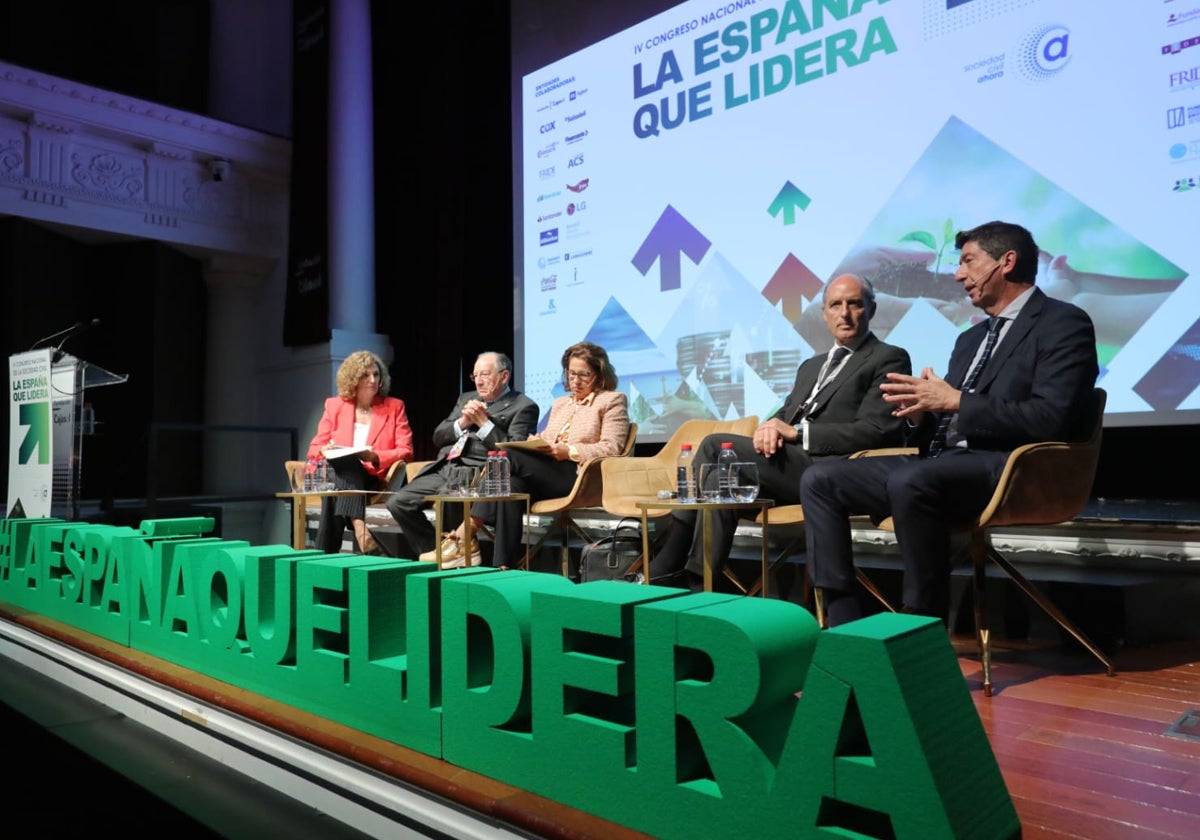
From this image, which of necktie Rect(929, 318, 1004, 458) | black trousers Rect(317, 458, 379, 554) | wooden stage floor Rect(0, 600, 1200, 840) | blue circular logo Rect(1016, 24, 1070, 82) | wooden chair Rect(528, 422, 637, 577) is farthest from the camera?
black trousers Rect(317, 458, 379, 554)

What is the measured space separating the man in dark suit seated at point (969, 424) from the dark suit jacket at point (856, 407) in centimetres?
21

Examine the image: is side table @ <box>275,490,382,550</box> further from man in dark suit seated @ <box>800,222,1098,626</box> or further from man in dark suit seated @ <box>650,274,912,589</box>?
man in dark suit seated @ <box>800,222,1098,626</box>

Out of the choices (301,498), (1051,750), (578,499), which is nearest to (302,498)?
(301,498)

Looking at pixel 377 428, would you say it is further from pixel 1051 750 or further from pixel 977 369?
pixel 1051 750

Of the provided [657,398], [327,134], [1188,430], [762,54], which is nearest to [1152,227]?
[1188,430]

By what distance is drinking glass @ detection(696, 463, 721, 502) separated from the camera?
8.30 feet

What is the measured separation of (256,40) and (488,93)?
3348 millimetres

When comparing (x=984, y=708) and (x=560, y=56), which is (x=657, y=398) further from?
(x=984, y=708)

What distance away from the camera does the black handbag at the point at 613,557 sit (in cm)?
315

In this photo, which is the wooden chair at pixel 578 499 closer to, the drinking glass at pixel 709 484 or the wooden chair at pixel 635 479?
the wooden chair at pixel 635 479

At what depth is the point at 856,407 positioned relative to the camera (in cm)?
268

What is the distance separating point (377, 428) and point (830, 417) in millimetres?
2467

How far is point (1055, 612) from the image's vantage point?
2.11 m

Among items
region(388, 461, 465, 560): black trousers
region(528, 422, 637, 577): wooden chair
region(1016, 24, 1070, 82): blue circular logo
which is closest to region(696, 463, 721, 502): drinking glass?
region(528, 422, 637, 577): wooden chair
